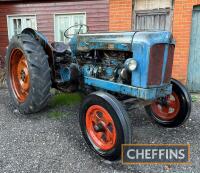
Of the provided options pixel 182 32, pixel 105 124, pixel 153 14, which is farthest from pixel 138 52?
pixel 153 14

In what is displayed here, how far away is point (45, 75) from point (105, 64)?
0.92m

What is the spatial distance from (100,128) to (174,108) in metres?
1.38

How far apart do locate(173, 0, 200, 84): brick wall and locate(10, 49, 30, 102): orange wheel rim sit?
3745 millimetres

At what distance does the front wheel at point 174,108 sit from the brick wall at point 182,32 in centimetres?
256

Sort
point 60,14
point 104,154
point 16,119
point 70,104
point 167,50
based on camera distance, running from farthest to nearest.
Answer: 1. point 60,14
2. point 70,104
3. point 16,119
4. point 167,50
5. point 104,154

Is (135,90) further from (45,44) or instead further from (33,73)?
(45,44)

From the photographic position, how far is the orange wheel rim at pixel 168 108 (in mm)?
3645

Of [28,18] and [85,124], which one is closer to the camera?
[85,124]

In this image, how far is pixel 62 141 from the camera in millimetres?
3350

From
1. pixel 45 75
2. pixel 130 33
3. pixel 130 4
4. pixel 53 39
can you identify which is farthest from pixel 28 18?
pixel 130 33

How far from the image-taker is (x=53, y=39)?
24.2 feet

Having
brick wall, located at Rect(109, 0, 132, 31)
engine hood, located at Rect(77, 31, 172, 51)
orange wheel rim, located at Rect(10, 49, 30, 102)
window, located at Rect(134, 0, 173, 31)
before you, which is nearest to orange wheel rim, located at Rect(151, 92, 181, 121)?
engine hood, located at Rect(77, 31, 172, 51)

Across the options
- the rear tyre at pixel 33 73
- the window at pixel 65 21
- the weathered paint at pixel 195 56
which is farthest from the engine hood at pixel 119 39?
the window at pixel 65 21

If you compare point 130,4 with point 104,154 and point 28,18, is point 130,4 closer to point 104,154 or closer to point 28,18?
point 28,18
